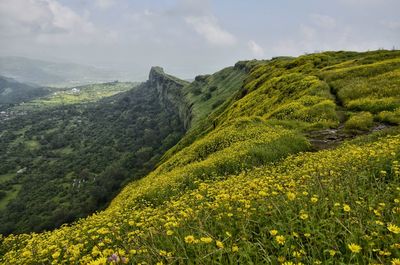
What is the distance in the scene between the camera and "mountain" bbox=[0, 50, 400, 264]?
20.5 feet

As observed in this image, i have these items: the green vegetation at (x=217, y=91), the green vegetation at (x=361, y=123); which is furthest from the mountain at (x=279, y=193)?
the green vegetation at (x=217, y=91)

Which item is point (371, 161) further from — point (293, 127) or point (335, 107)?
point (335, 107)

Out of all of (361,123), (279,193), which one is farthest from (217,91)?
(279,193)

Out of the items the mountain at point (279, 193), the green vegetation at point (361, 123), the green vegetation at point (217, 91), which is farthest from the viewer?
the green vegetation at point (217, 91)

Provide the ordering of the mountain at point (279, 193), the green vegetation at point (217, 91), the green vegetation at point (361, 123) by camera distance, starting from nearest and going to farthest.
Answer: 1. the mountain at point (279, 193)
2. the green vegetation at point (361, 123)
3. the green vegetation at point (217, 91)

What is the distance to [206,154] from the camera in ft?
114

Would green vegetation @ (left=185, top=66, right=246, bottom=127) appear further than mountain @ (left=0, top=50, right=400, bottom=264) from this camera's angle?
Yes

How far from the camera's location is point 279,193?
964 centimetres

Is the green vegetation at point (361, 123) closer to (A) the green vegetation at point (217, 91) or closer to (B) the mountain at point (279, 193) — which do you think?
(B) the mountain at point (279, 193)

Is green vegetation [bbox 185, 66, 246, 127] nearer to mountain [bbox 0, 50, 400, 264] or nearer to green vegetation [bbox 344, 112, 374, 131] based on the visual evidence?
mountain [bbox 0, 50, 400, 264]

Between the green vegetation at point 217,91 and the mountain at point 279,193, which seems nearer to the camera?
the mountain at point 279,193

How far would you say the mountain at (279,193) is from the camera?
246 inches

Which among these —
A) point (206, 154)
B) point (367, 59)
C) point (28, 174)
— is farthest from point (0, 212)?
point (367, 59)

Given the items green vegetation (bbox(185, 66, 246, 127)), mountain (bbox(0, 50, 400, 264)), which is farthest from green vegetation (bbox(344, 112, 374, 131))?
green vegetation (bbox(185, 66, 246, 127))
